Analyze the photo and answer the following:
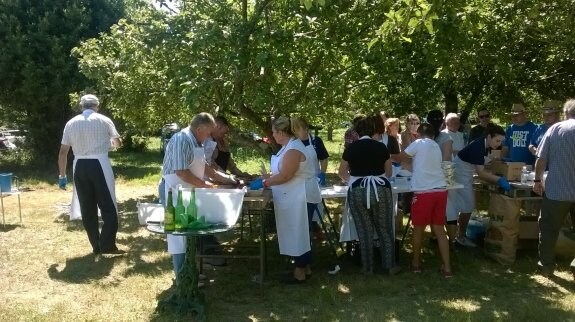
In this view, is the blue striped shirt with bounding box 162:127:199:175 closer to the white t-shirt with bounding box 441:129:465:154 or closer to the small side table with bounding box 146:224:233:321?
the small side table with bounding box 146:224:233:321

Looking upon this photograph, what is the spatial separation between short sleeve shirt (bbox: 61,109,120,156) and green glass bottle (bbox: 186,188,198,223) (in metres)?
2.37

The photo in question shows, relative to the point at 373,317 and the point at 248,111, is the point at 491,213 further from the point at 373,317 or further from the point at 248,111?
the point at 248,111

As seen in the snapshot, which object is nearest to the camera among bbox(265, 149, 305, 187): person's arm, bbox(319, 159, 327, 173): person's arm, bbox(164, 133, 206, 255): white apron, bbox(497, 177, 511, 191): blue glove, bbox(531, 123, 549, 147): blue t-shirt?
bbox(164, 133, 206, 255): white apron

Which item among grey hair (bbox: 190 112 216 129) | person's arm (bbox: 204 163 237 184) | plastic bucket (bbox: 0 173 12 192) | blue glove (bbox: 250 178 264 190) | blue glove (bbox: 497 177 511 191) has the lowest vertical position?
plastic bucket (bbox: 0 173 12 192)

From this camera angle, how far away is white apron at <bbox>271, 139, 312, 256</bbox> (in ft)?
16.9

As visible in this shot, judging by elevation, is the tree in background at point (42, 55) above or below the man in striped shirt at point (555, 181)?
above

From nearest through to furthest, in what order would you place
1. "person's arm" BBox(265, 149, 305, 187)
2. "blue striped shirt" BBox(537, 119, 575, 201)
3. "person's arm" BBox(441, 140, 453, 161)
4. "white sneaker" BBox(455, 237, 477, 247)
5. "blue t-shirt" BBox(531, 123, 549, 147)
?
"person's arm" BBox(265, 149, 305, 187), "blue striped shirt" BBox(537, 119, 575, 201), "person's arm" BBox(441, 140, 453, 161), "white sneaker" BBox(455, 237, 477, 247), "blue t-shirt" BBox(531, 123, 549, 147)

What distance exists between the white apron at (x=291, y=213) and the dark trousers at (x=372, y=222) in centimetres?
56

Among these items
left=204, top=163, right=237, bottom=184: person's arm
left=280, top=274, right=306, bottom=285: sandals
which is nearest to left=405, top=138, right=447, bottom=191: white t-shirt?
left=280, top=274, right=306, bottom=285: sandals

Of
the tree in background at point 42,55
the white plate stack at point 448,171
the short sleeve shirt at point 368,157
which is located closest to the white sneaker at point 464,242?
the white plate stack at point 448,171

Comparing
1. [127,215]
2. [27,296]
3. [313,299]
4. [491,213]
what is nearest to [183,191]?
[313,299]

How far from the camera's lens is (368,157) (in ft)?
17.4

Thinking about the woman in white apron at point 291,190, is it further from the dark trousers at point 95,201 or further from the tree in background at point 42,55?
the tree in background at point 42,55

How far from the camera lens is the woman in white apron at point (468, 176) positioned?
19.5ft
